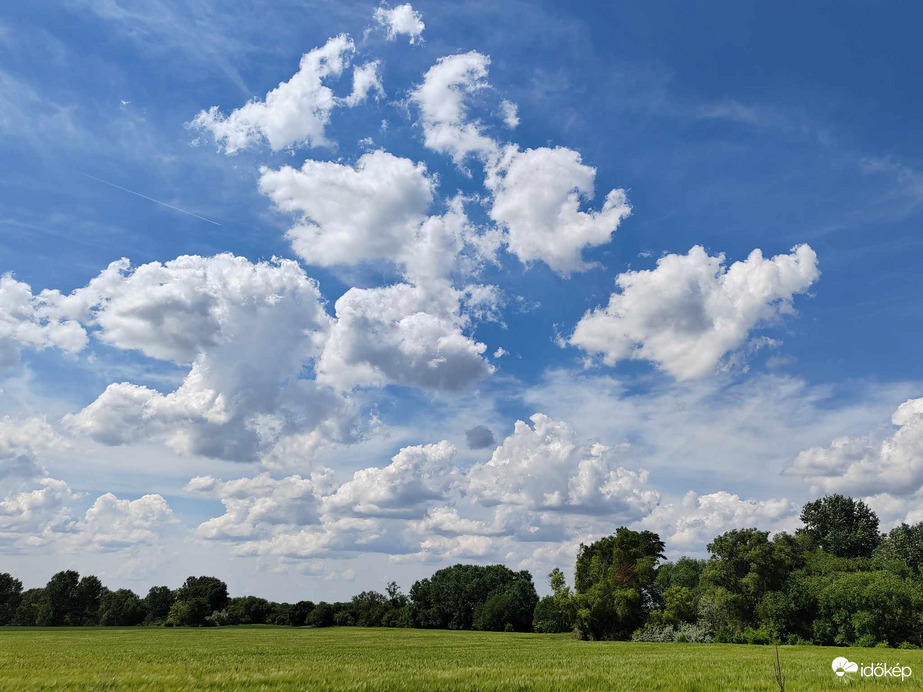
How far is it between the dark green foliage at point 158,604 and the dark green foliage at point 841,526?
575 ft

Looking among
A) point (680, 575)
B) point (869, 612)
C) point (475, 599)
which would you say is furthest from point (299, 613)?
point (869, 612)

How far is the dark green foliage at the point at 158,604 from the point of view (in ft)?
547

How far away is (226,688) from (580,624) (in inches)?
2881

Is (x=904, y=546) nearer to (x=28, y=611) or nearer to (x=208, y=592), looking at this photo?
(x=208, y=592)

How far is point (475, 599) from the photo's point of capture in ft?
432

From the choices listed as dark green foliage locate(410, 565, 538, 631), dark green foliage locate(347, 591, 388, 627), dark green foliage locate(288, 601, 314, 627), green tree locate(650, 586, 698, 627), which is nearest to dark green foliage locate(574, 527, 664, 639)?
green tree locate(650, 586, 698, 627)

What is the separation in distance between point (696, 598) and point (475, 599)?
186 feet

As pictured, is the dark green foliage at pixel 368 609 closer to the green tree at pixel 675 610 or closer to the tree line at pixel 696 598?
the tree line at pixel 696 598

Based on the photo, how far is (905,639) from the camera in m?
60.3

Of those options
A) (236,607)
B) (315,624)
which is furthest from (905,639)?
(236,607)

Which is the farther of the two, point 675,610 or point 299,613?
point 299,613

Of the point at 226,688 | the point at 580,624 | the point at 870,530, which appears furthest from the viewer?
the point at 870,530

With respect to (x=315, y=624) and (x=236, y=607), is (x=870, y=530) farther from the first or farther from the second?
(x=236, y=607)
